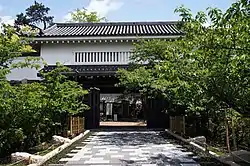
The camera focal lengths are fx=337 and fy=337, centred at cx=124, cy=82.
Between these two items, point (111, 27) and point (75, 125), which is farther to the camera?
point (111, 27)

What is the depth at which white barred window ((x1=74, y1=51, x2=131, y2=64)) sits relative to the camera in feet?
67.6

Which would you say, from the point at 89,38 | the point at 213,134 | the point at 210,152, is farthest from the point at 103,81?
the point at 210,152

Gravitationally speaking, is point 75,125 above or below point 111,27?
below

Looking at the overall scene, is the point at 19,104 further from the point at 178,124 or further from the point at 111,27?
the point at 111,27

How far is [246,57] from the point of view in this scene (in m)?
5.98

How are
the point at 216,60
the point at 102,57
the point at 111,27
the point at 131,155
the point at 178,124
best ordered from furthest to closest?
the point at 111,27, the point at 102,57, the point at 178,124, the point at 131,155, the point at 216,60

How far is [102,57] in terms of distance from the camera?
20.6 meters

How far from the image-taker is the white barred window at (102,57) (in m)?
20.6

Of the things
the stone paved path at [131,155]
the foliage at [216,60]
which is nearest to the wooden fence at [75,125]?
the stone paved path at [131,155]

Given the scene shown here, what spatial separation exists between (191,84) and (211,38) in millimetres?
1466

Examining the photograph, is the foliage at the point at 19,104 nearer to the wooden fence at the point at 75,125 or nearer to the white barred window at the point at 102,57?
the wooden fence at the point at 75,125

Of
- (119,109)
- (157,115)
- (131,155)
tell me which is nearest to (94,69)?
(157,115)

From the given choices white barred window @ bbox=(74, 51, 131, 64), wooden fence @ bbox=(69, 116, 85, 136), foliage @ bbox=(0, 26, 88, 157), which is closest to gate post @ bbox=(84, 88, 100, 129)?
white barred window @ bbox=(74, 51, 131, 64)

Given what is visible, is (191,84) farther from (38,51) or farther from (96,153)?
(38,51)
